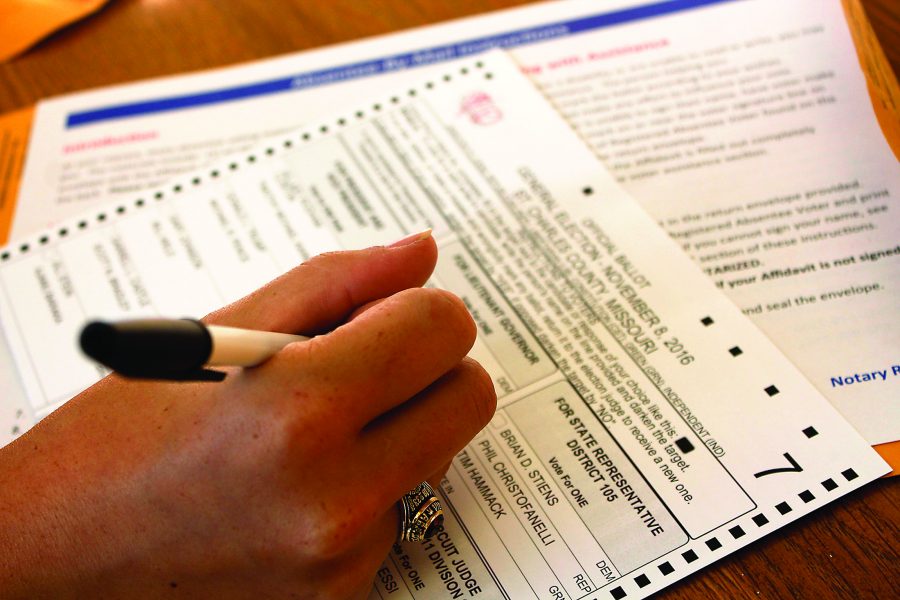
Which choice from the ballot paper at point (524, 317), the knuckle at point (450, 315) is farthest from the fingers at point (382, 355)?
the ballot paper at point (524, 317)

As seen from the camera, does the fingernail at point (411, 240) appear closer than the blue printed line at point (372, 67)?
Yes

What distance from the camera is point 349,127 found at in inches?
26.0

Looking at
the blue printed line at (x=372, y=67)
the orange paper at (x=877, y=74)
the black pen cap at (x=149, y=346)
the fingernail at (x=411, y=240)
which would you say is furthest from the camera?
the blue printed line at (x=372, y=67)

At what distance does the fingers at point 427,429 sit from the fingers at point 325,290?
71mm

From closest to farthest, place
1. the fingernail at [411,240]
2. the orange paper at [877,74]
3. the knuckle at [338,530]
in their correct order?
1. the knuckle at [338,530]
2. the fingernail at [411,240]
3. the orange paper at [877,74]

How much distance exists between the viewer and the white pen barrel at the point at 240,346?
1.03ft

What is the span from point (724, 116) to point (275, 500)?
50 cm

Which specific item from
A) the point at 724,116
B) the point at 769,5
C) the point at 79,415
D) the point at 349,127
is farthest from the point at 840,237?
the point at 79,415

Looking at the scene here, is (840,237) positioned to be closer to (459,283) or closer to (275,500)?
(459,283)

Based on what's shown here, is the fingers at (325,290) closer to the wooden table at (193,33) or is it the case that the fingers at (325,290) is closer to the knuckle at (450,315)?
the knuckle at (450,315)

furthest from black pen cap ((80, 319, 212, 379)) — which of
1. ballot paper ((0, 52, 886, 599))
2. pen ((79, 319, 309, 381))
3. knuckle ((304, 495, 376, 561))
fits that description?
ballot paper ((0, 52, 886, 599))

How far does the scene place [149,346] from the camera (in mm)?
262

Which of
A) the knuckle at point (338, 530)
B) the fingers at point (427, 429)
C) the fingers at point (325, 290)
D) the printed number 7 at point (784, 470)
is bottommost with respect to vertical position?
the printed number 7 at point (784, 470)

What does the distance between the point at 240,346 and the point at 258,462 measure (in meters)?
0.06
